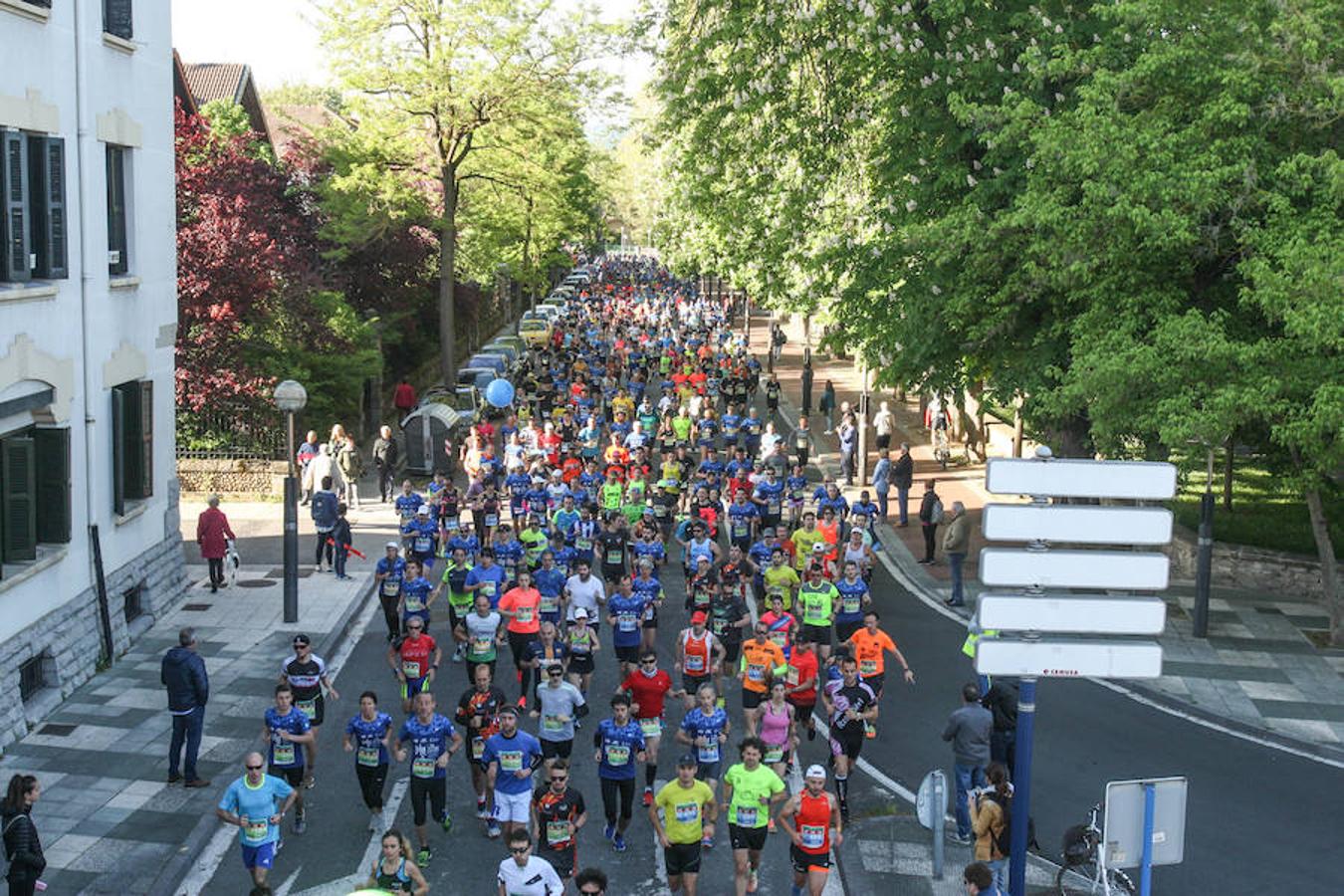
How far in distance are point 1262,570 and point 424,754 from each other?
15919 mm

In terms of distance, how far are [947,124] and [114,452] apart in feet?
40.3

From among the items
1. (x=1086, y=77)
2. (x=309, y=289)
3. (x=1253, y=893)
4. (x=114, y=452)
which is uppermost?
(x=1086, y=77)

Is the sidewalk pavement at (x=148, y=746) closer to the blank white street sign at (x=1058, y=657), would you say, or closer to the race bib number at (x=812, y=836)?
the race bib number at (x=812, y=836)

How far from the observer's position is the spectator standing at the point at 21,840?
11094 millimetres

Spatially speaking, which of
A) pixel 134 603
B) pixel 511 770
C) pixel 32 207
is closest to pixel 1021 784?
pixel 511 770

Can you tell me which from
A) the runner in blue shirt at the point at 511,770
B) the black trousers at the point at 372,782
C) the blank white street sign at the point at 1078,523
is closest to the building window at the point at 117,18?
the black trousers at the point at 372,782

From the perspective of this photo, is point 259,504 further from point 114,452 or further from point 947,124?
point 947,124

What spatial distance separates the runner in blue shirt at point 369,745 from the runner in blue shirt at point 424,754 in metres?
0.24

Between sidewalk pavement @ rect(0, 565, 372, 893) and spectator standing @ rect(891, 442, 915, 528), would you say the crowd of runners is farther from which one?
spectator standing @ rect(891, 442, 915, 528)

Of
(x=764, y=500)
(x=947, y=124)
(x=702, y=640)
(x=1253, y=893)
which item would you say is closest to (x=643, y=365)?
(x=764, y=500)

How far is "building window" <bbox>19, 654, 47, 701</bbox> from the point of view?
1599 cm

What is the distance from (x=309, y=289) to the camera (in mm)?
30828

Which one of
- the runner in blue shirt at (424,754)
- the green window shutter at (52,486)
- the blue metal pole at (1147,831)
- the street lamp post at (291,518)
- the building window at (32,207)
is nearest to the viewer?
the blue metal pole at (1147,831)

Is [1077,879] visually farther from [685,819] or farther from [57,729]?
[57,729]
